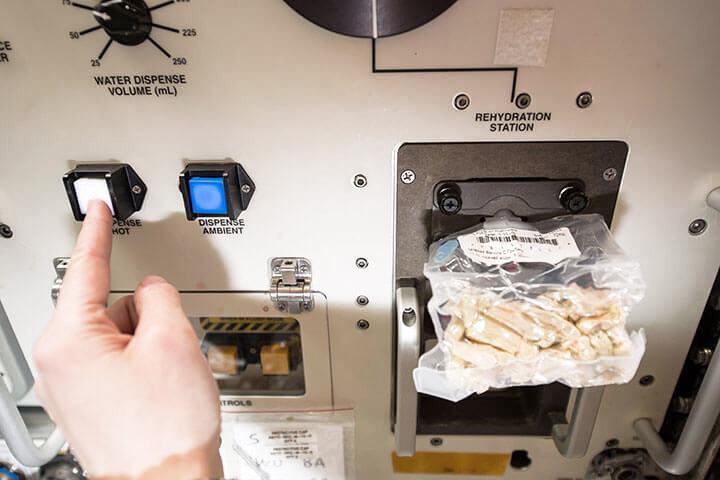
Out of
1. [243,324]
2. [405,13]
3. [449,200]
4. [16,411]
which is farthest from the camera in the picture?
[243,324]

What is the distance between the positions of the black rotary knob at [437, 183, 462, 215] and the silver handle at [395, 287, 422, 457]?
164mm

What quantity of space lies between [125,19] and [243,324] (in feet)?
2.00

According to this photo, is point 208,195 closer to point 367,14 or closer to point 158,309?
point 158,309

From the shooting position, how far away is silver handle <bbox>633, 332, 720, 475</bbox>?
0.77 meters

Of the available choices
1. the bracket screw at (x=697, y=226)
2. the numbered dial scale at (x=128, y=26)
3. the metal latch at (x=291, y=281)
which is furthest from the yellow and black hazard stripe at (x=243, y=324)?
the bracket screw at (x=697, y=226)

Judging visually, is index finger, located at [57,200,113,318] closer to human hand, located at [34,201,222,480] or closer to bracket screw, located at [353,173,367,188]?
human hand, located at [34,201,222,480]

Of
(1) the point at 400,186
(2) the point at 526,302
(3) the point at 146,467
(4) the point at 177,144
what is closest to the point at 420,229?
(1) the point at 400,186

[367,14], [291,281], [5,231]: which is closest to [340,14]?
[367,14]

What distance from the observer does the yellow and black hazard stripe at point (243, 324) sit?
995 millimetres

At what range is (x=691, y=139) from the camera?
724 mm

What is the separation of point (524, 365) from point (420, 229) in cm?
28

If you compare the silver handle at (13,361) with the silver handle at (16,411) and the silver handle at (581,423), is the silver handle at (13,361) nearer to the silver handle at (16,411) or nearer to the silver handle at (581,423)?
the silver handle at (16,411)

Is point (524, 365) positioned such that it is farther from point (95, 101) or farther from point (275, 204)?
point (95, 101)

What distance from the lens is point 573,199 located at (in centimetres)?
74
